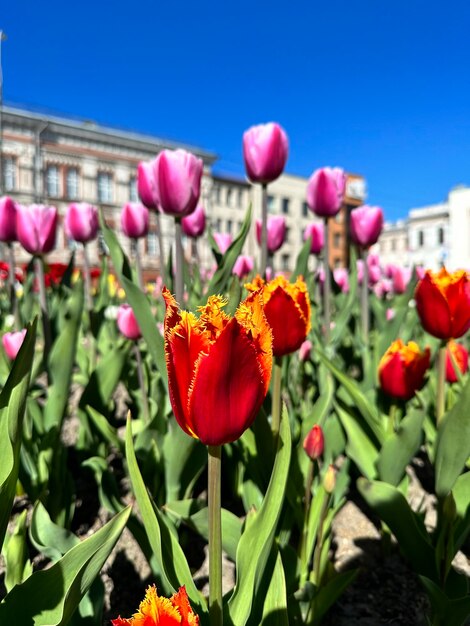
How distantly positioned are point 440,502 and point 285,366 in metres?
0.59

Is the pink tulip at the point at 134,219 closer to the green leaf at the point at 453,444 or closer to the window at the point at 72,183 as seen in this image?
the green leaf at the point at 453,444

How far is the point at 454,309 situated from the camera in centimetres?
106

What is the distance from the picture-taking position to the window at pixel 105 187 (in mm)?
23734

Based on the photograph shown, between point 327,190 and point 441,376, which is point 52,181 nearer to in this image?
point 327,190

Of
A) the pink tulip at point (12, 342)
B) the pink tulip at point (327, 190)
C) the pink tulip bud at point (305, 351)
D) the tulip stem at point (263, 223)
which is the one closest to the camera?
the pink tulip at point (12, 342)

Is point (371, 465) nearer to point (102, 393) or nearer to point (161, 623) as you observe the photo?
point (102, 393)

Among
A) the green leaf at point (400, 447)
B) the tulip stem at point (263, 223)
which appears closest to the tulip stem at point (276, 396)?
the green leaf at point (400, 447)

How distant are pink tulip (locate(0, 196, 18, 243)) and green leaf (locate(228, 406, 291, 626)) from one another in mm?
1643

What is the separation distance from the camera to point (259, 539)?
66 centimetres

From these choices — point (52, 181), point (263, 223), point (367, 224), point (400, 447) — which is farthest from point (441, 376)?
point (52, 181)

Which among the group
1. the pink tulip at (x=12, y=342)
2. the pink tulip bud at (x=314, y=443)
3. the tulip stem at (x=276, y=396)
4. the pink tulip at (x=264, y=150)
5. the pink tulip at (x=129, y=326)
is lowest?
the pink tulip bud at (x=314, y=443)

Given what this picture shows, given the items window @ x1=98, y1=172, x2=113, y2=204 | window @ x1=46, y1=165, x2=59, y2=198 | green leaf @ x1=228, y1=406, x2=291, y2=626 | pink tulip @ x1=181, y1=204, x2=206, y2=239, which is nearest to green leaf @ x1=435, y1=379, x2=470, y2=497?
green leaf @ x1=228, y1=406, x2=291, y2=626

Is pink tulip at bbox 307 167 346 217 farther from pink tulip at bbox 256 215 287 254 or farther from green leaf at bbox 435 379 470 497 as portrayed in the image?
green leaf at bbox 435 379 470 497

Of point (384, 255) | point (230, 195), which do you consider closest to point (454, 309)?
point (230, 195)
